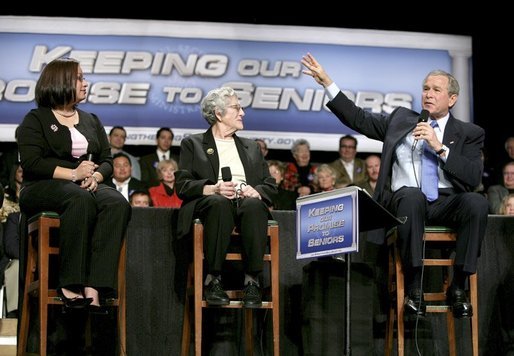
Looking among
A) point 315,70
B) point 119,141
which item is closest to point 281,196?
point 119,141

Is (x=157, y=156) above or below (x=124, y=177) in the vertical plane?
above

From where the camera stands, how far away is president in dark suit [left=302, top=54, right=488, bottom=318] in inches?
180

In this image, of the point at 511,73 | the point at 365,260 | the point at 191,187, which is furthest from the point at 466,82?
the point at 191,187

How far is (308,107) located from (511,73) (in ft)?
7.22

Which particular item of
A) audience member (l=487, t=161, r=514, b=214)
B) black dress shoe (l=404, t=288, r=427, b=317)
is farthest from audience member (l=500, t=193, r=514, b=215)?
black dress shoe (l=404, t=288, r=427, b=317)

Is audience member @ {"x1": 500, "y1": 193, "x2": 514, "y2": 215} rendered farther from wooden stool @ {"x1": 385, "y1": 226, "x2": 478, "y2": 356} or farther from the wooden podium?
the wooden podium

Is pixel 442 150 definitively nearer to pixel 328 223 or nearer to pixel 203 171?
pixel 328 223

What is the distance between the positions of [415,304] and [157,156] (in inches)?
181

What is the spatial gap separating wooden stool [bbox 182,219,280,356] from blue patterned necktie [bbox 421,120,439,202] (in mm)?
816

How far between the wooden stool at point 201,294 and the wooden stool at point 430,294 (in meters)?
0.60

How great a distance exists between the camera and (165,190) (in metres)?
7.73

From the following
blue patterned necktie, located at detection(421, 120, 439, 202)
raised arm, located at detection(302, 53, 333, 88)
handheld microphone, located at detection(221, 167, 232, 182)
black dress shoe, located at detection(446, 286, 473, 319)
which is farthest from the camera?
raised arm, located at detection(302, 53, 333, 88)

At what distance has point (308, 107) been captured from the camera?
9.62 metres

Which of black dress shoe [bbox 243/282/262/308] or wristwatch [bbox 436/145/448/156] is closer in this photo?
black dress shoe [bbox 243/282/262/308]
